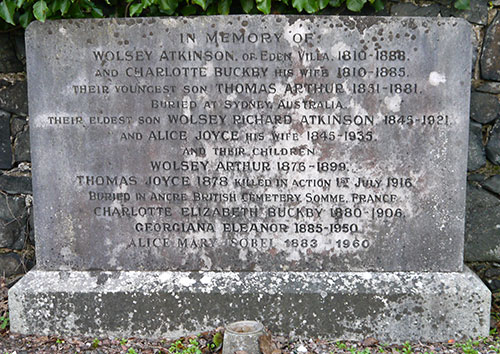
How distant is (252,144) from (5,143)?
1.91 metres

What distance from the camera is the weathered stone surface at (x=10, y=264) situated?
3.53 metres

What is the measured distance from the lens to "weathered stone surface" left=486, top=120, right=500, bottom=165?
321 cm

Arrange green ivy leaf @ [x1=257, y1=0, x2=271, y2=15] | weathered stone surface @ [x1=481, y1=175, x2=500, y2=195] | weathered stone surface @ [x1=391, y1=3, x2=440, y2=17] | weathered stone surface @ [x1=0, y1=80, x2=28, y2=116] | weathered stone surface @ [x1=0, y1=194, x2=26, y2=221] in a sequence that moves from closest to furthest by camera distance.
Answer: green ivy leaf @ [x1=257, y1=0, x2=271, y2=15] → weathered stone surface @ [x1=391, y1=3, x2=440, y2=17] → weathered stone surface @ [x1=481, y1=175, x2=500, y2=195] → weathered stone surface @ [x1=0, y1=80, x2=28, y2=116] → weathered stone surface @ [x1=0, y1=194, x2=26, y2=221]

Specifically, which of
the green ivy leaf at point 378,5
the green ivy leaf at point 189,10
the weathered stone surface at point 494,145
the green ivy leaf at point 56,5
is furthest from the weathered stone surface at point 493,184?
the green ivy leaf at point 56,5

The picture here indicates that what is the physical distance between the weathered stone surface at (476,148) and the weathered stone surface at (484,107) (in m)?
0.06

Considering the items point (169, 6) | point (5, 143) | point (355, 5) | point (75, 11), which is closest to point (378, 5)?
point (355, 5)

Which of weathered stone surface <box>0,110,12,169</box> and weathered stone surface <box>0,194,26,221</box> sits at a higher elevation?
weathered stone surface <box>0,110,12,169</box>

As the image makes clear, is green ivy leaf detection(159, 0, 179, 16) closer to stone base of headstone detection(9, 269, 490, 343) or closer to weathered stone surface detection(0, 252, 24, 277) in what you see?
stone base of headstone detection(9, 269, 490, 343)

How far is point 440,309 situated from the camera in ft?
9.31

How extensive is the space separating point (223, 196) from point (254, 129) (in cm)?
47

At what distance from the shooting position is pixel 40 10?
9.29 ft

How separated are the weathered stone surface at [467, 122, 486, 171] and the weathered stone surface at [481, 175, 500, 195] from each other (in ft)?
0.40

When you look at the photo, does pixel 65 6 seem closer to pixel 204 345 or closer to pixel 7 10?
pixel 7 10

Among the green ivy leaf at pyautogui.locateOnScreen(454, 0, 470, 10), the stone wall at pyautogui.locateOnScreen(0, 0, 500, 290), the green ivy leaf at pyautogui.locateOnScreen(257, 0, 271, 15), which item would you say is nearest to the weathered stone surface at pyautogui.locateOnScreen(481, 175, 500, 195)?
the stone wall at pyautogui.locateOnScreen(0, 0, 500, 290)
